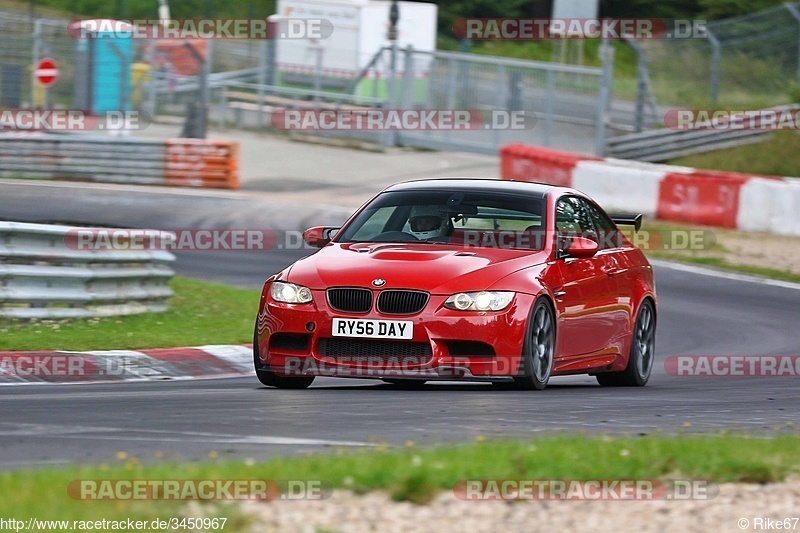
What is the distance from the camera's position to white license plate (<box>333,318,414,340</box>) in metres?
9.11

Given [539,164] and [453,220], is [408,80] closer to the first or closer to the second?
[539,164]

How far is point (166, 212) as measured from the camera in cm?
2217

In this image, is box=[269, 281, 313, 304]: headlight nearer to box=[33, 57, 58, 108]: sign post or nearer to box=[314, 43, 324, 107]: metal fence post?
box=[33, 57, 58, 108]: sign post

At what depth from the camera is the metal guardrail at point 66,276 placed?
1188 cm

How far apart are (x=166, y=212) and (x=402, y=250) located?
507 inches

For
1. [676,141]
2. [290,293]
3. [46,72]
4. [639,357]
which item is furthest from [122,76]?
[290,293]

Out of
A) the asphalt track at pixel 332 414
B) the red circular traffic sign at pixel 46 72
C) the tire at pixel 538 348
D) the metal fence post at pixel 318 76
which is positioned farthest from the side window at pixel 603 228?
the metal fence post at pixel 318 76

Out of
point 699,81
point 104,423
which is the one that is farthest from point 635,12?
point 104,423

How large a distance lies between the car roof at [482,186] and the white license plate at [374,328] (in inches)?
63.4

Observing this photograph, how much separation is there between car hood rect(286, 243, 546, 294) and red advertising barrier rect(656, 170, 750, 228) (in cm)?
1289

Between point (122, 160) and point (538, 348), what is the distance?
57.7 ft

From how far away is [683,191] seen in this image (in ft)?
74.6

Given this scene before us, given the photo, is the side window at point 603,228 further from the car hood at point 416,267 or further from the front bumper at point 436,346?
the front bumper at point 436,346

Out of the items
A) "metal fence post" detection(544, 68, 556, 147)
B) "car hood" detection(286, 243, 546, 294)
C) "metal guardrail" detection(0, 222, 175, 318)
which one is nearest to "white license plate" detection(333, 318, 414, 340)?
"car hood" detection(286, 243, 546, 294)
